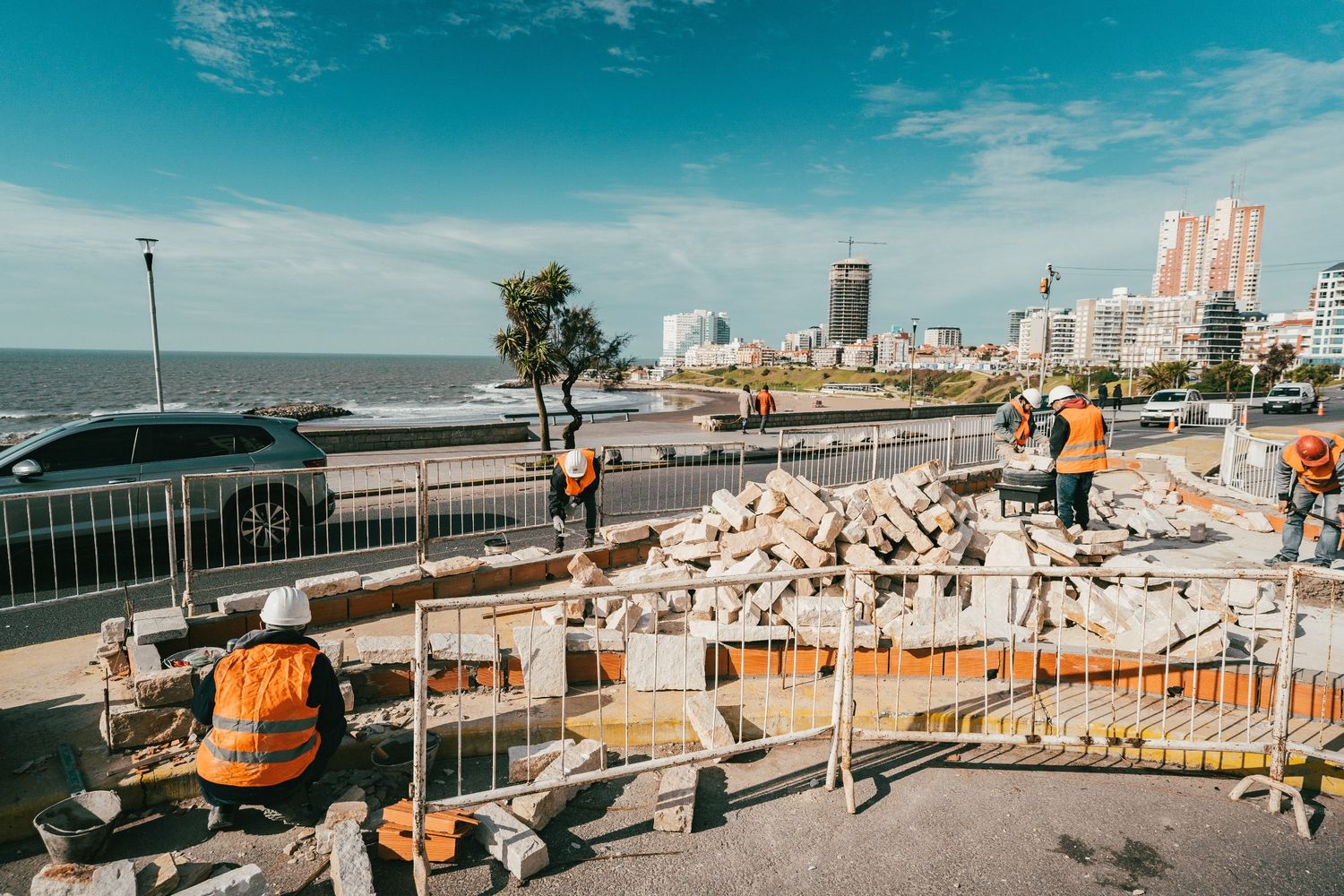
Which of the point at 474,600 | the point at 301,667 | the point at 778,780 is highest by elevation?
the point at 474,600

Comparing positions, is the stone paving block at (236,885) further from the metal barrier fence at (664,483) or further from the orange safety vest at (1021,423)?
the orange safety vest at (1021,423)

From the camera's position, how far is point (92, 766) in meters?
4.23

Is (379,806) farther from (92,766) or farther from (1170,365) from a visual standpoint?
(1170,365)

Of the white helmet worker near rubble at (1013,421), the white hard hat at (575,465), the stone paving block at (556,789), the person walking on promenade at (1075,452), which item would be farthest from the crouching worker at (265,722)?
the white helmet worker near rubble at (1013,421)

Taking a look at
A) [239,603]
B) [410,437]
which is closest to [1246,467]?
[239,603]

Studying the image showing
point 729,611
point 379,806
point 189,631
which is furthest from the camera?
point 729,611

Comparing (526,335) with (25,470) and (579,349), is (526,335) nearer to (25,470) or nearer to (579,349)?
(579,349)

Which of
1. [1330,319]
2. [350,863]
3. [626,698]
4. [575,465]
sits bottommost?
[350,863]

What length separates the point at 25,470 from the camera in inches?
305

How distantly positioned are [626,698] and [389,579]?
10.6 feet

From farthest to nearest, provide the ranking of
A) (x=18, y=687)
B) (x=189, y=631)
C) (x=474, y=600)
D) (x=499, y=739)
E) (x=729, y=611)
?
(x=729, y=611), (x=189, y=631), (x=18, y=687), (x=499, y=739), (x=474, y=600)

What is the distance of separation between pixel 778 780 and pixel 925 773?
0.94 metres

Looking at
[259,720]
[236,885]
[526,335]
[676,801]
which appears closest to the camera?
[236,885]

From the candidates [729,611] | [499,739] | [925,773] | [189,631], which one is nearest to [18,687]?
[189,631]
